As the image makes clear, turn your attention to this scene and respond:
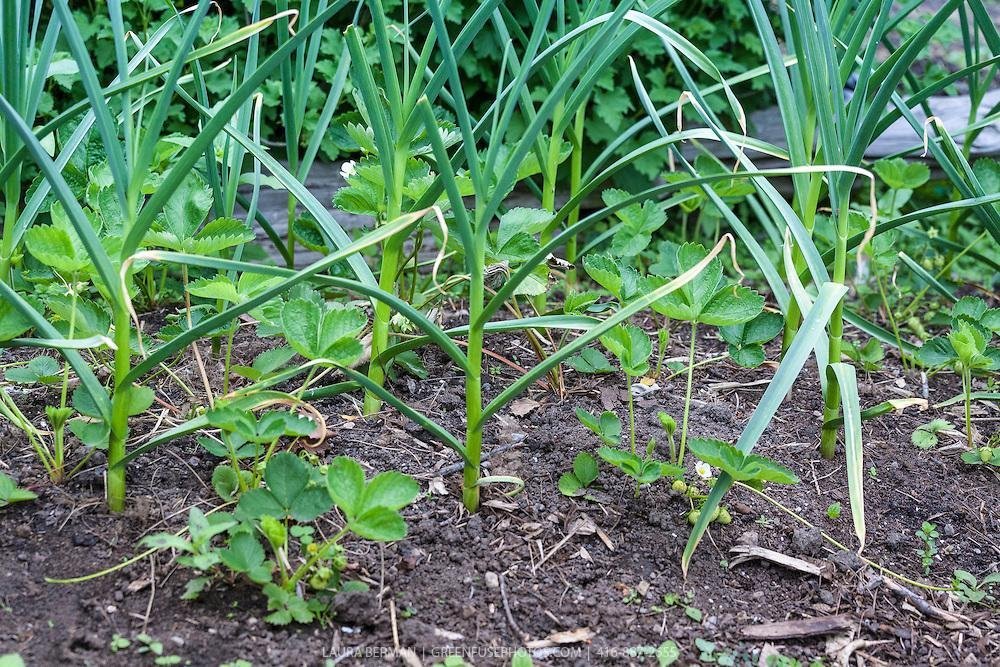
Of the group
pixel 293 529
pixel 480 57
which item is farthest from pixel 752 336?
pixel 480 57

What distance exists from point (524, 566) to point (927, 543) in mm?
686

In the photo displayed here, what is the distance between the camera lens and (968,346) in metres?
1.63

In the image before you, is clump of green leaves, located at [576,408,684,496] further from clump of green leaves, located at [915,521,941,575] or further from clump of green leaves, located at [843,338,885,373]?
clump of green leaves, located at [843,338,885,373]

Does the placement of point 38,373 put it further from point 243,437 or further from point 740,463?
point 740,463

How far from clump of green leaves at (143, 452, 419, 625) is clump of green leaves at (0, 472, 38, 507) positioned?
9.1 inches

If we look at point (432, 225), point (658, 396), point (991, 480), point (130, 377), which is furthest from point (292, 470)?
point (991, 480)

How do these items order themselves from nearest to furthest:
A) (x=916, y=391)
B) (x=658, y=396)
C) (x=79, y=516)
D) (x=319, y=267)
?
(x=319, y=267), (x=79, y=516), (x=658, y=396), (x=916, y=391)

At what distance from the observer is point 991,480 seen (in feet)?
5.60

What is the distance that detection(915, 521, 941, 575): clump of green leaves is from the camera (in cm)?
150

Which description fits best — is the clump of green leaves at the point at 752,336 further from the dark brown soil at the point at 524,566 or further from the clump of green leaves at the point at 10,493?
the clump of green leaves at the point at 10,493

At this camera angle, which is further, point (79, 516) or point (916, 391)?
point (916, 391)

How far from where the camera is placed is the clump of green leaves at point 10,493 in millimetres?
1347

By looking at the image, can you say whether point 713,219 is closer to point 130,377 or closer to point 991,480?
point 991,480

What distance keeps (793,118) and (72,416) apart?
4.45ft
